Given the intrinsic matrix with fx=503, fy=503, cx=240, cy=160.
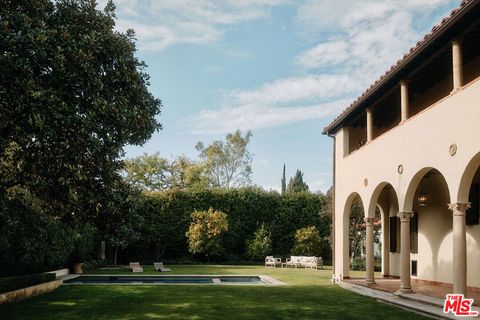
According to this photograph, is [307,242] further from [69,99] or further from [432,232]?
[69,99]

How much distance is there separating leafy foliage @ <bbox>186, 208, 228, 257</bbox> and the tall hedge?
4.71ft

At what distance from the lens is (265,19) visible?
47.2ft

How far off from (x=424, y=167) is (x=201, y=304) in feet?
21.9

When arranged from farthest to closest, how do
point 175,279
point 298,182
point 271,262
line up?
point 298,182 → point 271,262 → point 175,279

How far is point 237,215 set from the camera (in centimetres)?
3434

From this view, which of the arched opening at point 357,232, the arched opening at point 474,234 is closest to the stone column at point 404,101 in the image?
the arched opening at point 474,234

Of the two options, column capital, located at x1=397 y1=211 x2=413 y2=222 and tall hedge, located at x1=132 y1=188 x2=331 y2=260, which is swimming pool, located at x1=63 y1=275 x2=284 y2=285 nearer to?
column capital, located at x1=397 y1=211 x2=413 y2=222

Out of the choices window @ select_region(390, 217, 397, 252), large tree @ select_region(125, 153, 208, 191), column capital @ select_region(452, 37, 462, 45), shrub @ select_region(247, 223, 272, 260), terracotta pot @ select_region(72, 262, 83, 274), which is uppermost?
large tree @ select_region(125, 153, 208, 191)

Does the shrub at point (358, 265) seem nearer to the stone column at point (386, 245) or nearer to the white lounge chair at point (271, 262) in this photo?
the white lounge chair at point (271, 262)

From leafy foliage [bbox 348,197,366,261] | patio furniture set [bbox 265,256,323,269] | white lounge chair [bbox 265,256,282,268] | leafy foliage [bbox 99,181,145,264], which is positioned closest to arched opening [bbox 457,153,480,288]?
leafy foliage [bbox 99,181,145,264]

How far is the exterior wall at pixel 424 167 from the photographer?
10.6 meters

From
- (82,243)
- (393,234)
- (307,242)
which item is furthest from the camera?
(307,242)

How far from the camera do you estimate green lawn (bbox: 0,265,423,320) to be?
1132 centimetres

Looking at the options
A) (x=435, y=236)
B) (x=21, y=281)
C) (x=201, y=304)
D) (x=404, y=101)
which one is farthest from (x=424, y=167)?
(x=21, y=281)
